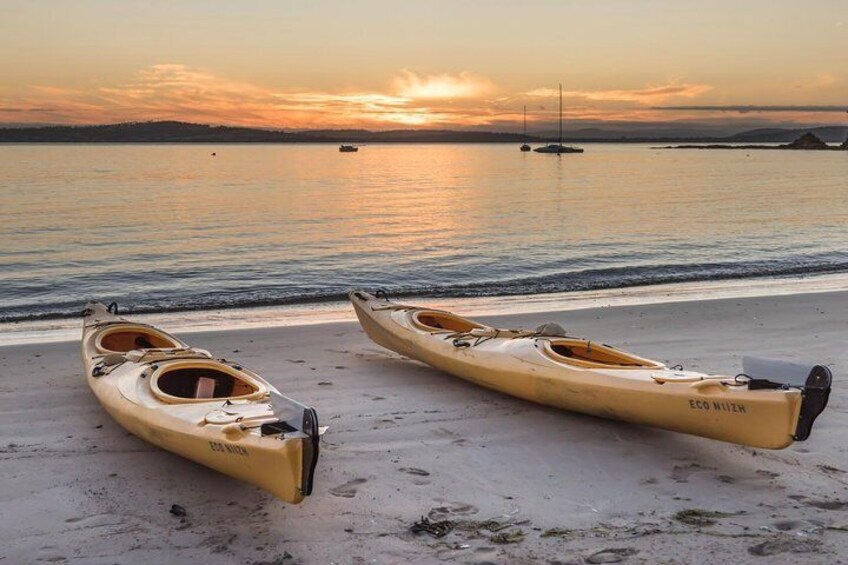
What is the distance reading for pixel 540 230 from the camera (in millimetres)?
25766

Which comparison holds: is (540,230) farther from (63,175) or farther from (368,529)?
(63,175)

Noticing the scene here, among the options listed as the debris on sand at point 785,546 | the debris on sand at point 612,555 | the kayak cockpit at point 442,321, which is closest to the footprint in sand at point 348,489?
the debris on sand at point 612,555

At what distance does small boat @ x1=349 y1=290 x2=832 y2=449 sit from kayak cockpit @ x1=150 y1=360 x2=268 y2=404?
2269 millimetres

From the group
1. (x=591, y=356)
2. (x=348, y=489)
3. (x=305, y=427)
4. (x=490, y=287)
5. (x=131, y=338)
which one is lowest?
(x=490, y=287)

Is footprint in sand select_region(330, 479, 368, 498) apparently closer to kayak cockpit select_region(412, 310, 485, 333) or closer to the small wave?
kayak cockpit select_region(412, 310, 485, 333)

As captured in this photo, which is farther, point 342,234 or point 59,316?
point 342,234

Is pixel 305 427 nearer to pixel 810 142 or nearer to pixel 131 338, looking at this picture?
pixel 131 338

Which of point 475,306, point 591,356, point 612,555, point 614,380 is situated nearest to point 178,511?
point 612,555

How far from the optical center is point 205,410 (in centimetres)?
556

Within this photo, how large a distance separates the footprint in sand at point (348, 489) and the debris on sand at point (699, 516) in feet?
6.75

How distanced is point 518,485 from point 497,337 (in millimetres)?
2662

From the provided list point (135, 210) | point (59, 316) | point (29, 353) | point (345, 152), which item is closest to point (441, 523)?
point (29, 353)

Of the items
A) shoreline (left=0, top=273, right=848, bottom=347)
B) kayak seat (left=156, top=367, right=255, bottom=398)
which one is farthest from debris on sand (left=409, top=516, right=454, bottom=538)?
shoreline (left=0, top=273, right=848, bottom=347)

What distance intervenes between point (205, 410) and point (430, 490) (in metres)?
1.68
